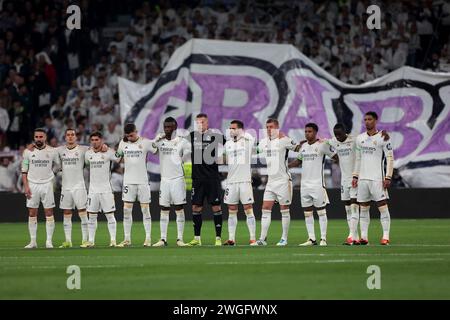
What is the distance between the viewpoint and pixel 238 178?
20.2m

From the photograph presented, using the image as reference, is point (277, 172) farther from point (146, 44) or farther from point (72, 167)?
point (146, 44)

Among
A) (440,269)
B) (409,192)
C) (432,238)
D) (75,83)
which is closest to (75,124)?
(75,83)

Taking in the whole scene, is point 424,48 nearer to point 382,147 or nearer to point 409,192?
point 409,192

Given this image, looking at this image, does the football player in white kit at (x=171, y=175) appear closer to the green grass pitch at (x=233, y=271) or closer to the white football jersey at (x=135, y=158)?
the white football jersey at (x=135, y=158)

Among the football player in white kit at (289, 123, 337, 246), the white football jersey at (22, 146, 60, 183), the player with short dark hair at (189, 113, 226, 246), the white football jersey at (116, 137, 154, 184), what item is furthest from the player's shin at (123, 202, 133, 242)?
the football player in white kit at (289, 123, 337, 246)

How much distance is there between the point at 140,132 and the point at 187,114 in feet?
4.79

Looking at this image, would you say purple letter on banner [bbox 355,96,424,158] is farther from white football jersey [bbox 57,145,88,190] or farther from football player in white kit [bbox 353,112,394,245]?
white football jersey [bbox 57,145,88,190]

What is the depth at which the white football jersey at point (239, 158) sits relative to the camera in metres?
20.2

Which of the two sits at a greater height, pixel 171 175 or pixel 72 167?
pixel 72 167

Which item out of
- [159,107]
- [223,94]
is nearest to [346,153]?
[223,94]

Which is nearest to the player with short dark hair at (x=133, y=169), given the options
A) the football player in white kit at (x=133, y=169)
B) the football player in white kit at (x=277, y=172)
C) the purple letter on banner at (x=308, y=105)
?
the football player in white kit at (x=133, y=169)

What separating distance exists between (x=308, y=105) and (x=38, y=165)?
1130 cm

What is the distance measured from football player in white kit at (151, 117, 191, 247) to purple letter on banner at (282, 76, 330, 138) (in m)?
9.63

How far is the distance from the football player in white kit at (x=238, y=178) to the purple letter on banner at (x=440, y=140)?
9969 mm
